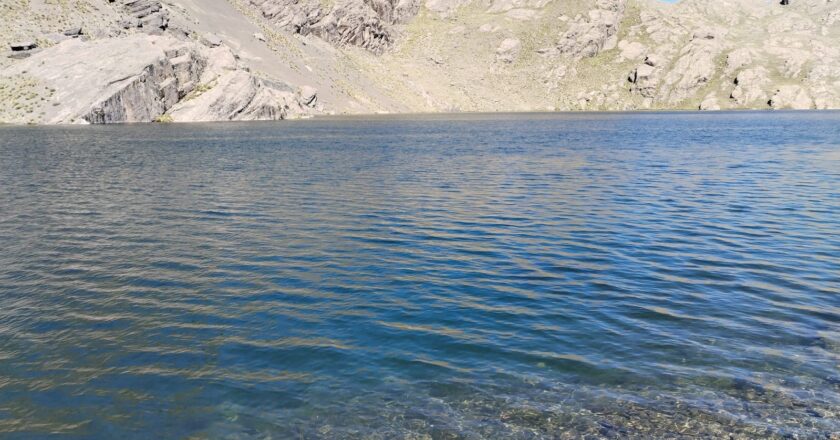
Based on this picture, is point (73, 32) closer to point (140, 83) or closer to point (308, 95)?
point (140, 83)

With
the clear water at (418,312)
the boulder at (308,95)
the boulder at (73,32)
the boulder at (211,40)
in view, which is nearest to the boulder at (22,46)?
the boulder at (73,32)

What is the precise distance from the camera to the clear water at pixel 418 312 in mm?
11297

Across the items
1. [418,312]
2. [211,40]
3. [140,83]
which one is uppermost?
[211,40]

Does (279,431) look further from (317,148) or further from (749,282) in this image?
(317,148)

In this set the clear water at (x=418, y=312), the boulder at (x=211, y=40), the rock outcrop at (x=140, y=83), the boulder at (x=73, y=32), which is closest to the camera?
the clear water at (x=418, y=312)

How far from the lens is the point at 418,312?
16.6 metres

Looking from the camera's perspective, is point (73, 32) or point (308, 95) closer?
point (73, 32)

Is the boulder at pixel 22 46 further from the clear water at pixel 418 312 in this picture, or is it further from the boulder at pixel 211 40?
the clear water at pixel 418 312

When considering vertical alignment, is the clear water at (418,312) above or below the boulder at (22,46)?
below

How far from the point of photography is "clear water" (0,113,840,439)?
11.3m

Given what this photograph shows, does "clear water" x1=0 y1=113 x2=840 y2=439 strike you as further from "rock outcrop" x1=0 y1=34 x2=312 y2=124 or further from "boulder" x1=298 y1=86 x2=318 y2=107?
"boulder" x1=298 y1=86 x2=318 y2=107

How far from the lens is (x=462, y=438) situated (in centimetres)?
1044

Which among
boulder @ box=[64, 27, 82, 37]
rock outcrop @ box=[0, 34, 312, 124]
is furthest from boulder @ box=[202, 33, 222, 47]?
boulder @ box=[64, 27, 82, 37]

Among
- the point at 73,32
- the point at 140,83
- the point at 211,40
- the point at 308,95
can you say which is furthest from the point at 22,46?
the point at 308,95
